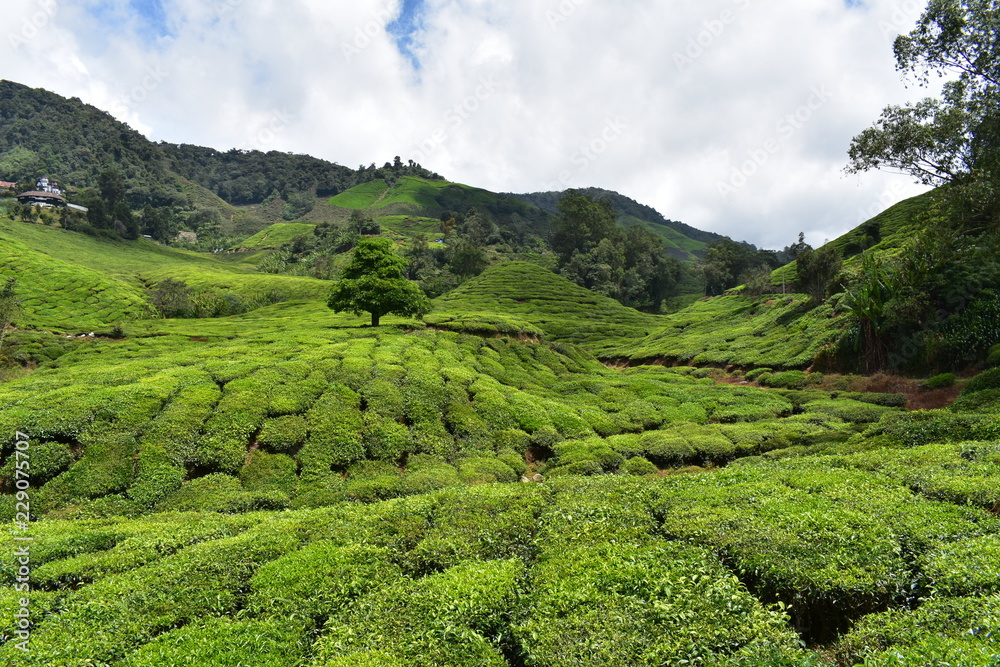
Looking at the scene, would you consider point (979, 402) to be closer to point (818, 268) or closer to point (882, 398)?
point (882, 398)

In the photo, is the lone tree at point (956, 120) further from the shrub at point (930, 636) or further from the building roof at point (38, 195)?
the building roof at point (38, 195)

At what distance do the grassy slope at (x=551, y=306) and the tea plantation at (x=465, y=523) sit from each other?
48.8 metres

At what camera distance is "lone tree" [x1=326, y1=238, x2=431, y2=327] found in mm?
41844

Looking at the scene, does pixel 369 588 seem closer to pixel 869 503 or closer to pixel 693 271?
pixel 869 503

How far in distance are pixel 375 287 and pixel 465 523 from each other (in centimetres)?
3246

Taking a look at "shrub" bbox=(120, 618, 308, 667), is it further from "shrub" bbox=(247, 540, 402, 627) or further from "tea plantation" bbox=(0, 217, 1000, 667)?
"shrub" bbox=(247, 540, 402, 627)

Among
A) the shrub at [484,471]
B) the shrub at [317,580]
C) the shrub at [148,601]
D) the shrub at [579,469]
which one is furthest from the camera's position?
the shrub at [579,469]

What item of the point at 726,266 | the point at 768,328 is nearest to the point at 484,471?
the point at 768,328

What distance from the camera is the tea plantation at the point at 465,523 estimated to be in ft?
26.2

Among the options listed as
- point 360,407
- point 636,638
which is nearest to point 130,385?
point 360,407

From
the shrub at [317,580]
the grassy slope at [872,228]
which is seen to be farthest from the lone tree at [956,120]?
the grassy slope at [872,228]

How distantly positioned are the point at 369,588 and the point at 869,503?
11.4 meters

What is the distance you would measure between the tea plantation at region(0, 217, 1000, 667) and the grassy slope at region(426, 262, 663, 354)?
48.8m

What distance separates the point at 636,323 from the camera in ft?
318
